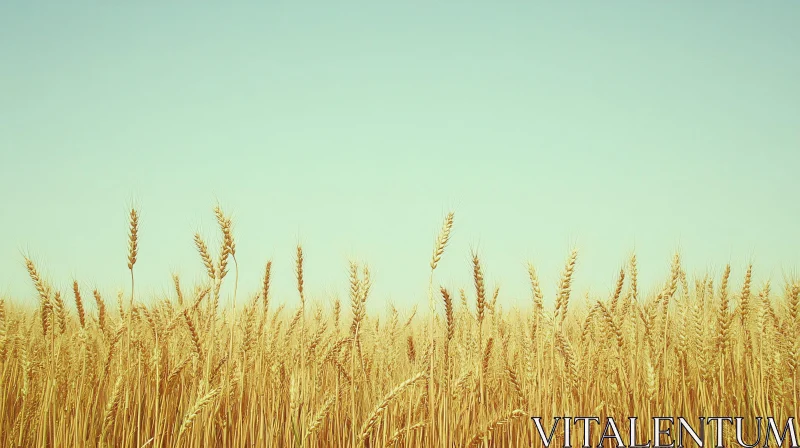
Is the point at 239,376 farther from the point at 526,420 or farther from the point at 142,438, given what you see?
the point at 526,420

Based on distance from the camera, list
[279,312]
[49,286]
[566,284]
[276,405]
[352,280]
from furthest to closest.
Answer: [279,312]
[49,286]
[276,405]
[352,280]
[566,284]

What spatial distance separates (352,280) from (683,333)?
8.45ft

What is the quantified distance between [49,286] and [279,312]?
203 centimetres

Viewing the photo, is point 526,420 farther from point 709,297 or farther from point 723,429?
point 709,297

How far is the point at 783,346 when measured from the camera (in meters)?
3.78

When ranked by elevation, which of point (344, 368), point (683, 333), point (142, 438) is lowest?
point (142, 438)

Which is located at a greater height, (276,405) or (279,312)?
(279,312)

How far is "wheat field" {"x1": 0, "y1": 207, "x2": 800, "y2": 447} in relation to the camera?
284 cm

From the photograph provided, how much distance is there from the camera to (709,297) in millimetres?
5258

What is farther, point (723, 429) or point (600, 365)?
point (600, 365)

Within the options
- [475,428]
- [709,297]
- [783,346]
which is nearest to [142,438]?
[475,428]

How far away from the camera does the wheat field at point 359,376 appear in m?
2.84

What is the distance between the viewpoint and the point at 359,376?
409 cm

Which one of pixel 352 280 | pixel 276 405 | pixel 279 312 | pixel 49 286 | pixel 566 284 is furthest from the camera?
pixel 279 312
